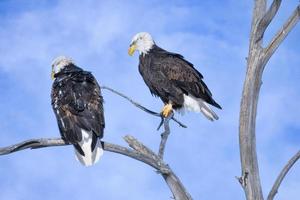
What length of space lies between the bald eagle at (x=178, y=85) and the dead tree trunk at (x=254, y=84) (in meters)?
1.83

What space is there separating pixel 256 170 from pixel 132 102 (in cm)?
154

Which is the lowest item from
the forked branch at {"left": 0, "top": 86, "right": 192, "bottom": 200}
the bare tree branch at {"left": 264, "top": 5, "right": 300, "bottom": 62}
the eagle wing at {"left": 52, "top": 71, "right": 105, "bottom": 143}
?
the forked branch at {"left": 0, "top": 86, "right": 192, "bottom": 200}

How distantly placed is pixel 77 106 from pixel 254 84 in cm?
181

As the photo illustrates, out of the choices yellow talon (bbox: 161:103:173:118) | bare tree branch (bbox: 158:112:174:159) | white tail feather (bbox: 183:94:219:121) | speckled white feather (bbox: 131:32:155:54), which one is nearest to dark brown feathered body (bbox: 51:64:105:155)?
bare tree branch (bbox: 158:112:174:159)

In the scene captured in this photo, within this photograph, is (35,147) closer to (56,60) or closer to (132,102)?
(132,102)

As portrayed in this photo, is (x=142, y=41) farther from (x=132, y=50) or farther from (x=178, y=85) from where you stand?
(x=178, y=85)


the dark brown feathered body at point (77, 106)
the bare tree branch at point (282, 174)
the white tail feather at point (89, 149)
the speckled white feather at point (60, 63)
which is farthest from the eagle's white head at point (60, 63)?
the bare tree branch at point (282, 174)

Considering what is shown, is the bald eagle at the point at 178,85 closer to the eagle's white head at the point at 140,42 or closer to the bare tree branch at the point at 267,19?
the eagle's white head at the point at 140,42

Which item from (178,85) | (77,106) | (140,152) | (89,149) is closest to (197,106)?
(178,85)

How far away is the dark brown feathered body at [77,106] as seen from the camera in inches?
270

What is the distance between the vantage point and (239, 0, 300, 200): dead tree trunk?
7254mm

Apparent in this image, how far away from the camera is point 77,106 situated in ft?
23.2

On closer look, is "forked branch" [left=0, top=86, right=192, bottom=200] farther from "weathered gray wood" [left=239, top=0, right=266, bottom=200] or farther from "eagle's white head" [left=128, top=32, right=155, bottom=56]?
"eagle's white head" [left=128, top=32, right=155, bottom=56]

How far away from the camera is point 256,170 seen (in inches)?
287
